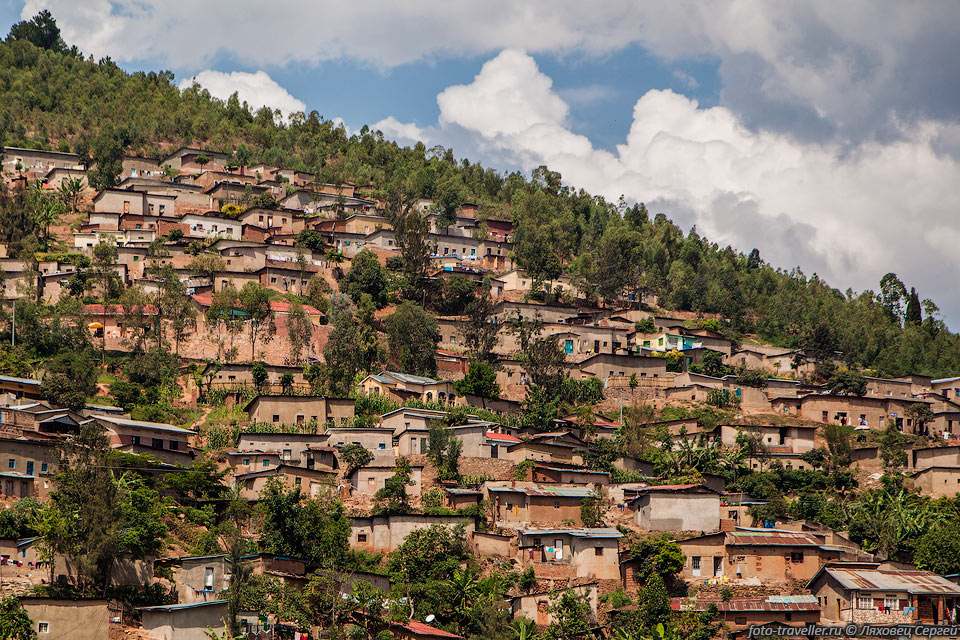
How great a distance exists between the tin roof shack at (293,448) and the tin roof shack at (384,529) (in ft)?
19.2

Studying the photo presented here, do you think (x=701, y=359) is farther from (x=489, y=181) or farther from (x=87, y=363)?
(x=489, y=181)

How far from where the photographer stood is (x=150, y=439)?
47594mm

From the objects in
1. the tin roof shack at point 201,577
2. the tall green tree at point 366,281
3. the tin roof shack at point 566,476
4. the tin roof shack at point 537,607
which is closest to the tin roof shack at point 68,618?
the tin roof shack at point 201,577

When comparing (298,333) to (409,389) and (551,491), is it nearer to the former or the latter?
(409,389)

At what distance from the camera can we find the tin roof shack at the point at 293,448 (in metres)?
49.2

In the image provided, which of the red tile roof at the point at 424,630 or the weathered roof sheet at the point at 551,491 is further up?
the weathered roof sheet at the point at 551,491

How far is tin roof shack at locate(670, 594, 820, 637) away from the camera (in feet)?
135

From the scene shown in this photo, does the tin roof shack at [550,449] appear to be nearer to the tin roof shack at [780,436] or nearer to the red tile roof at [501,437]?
the red tile roof at [501,437]

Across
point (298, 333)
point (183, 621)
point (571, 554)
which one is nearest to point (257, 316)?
point (298, 333)

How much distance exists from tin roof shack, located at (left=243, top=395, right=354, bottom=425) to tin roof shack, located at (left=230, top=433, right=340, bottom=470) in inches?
124

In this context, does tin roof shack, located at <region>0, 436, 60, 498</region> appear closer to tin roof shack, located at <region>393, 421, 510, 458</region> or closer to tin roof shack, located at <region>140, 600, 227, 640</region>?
tin roof shack, located at <region>140, 600, 227, 640</region>

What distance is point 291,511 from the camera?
42.7 meters

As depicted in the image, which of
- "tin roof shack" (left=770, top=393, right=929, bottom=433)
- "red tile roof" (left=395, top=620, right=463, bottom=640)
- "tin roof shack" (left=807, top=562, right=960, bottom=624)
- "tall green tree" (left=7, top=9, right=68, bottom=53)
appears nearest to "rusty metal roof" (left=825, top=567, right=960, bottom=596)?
"tin roof shack" (left=807, top=562, right=960, bottom=624)

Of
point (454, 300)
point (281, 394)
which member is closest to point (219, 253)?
point (454, 300)
